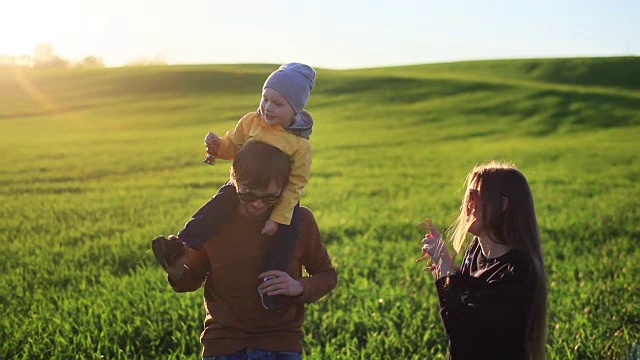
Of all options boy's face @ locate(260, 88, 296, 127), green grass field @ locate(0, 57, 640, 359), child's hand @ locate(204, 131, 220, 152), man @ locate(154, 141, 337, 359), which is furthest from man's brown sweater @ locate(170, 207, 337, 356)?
green grass field @ locate(0, 57, 640, 359)

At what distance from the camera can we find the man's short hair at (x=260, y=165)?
307cm

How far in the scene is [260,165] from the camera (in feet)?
10.1

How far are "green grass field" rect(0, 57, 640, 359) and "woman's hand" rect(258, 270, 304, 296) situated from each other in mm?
1603

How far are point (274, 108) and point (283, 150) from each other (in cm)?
15

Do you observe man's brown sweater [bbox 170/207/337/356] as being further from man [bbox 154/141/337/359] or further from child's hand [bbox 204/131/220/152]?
child's hand [bbox 204/131/220/152]

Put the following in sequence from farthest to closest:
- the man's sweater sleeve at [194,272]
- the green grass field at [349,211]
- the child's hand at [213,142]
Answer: the green grass field at [349,211]
the man's sweater sleeve at [194,272]
the child's hand at [213,142]

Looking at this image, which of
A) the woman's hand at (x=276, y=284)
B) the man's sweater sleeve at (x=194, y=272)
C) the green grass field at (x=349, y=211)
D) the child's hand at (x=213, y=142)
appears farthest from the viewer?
the green grass field at (x=349, y=211)

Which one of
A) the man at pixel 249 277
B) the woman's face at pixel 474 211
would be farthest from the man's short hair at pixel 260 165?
the woman's face at pixel 474 211

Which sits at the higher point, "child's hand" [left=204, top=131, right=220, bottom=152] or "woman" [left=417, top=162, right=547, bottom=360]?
"child's hand" [left=204, top=131, right=220, bottom=152]

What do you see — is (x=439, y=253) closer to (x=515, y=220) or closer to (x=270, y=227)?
(x=515, y=220)

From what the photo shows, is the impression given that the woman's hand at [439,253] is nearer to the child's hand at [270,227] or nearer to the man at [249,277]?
the man at [249,277]

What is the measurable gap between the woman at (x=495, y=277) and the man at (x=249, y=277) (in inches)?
18.1

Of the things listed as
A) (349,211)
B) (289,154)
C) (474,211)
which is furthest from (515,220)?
(349,211)

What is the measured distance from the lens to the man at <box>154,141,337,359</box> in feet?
10.2
